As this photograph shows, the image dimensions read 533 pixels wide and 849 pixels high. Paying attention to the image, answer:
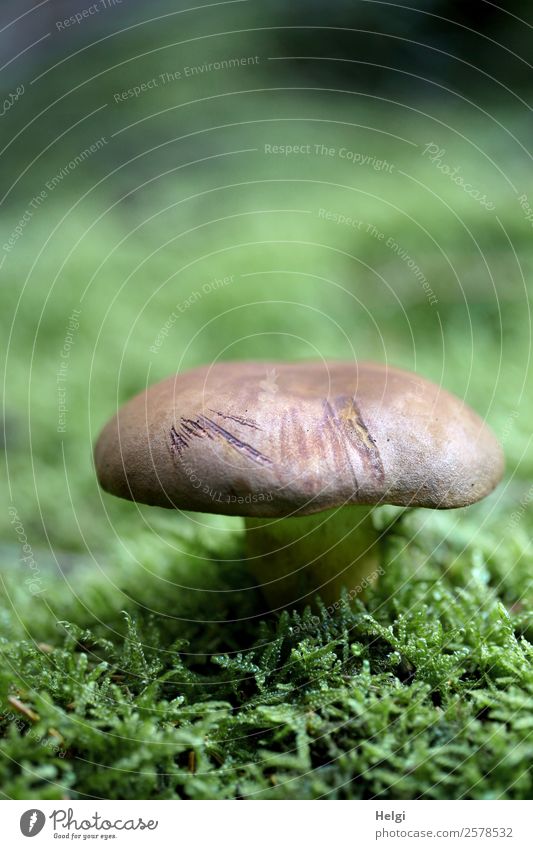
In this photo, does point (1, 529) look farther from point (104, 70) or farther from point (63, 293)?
point (104, 70)

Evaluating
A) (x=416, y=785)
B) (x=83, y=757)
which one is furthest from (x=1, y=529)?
(x=416, y=785)
